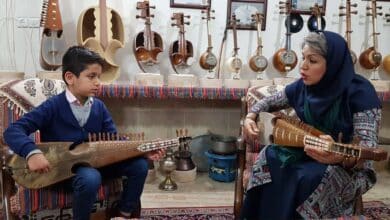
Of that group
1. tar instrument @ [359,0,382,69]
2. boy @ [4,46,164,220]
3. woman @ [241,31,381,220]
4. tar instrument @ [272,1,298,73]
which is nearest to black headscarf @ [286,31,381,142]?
woman @ [241,31,381,220]

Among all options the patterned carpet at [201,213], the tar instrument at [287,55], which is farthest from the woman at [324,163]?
the tar instrument at [287,55]

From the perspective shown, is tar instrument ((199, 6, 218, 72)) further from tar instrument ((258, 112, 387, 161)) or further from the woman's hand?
tar instrument ((258, 112, 387, 161))

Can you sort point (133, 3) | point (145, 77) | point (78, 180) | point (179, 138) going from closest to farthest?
1. point (78, 180)
2. point (179, 138)
3. point (145, 77)
4. point (133, 3)

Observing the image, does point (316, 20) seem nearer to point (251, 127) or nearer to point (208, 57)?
point (208, 57)

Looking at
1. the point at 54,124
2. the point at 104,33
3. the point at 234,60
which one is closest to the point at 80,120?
the point at 54,124

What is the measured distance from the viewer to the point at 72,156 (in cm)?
154

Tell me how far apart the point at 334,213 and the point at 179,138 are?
0.70 metres

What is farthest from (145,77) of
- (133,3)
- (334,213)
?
(334,213)

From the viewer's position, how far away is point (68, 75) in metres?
1.66

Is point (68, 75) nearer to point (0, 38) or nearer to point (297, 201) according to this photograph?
point (297, 201)

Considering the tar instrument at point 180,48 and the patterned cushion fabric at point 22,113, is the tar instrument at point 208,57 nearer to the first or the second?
the tar instrument at point 180,48

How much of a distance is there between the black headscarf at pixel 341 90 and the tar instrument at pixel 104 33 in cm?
164

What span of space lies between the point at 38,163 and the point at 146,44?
1.56 meters

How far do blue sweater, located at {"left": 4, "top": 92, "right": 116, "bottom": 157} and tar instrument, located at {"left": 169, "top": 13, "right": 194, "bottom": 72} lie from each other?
1.19m
